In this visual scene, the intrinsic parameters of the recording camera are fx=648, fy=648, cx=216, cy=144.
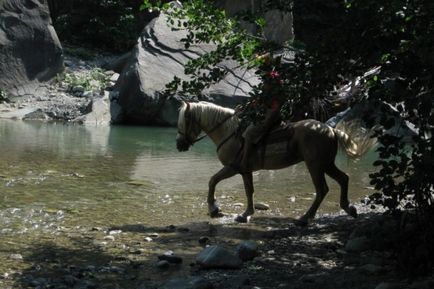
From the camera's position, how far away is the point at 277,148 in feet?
27.5

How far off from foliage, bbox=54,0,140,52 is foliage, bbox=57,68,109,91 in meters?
5.34

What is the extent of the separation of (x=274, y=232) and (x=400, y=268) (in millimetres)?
2749

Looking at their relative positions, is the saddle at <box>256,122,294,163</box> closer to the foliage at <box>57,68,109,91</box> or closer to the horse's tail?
the horse's tail

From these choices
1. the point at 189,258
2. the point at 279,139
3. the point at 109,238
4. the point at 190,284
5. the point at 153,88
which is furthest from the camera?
the point at 153,88

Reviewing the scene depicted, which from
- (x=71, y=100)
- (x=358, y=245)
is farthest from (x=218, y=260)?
(x=71, y=100)

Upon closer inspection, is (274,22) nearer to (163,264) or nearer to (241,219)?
(241,219)

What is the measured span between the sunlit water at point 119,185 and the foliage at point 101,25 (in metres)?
15.0

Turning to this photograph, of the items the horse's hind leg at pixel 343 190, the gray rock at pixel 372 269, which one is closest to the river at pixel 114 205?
the horse's hind leg at pixel 343 190

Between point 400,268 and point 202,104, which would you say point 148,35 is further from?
point 400,268

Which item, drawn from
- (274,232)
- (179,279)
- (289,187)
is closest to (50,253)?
(179,279)

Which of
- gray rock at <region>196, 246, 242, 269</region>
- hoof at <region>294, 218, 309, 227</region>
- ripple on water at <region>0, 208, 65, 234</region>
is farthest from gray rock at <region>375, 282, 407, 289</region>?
ripple on water at <region>0, 208, 65, 234</region>

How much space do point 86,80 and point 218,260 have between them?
65.9ft

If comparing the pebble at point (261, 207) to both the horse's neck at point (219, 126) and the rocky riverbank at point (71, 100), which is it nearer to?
the horse's neck at point (219, 126)

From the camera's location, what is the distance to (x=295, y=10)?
17.0 ft
